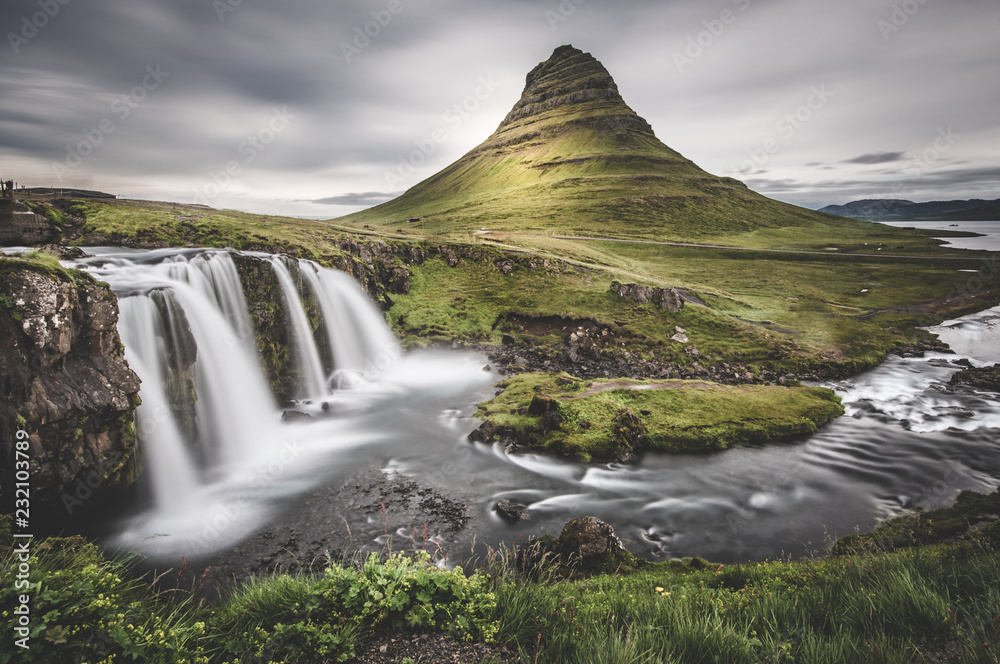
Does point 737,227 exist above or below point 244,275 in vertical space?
above

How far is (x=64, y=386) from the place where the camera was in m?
13.1

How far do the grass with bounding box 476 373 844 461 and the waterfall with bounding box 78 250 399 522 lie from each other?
1145 cm

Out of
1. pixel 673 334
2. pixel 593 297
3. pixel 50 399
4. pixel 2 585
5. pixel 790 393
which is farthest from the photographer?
pixel 593 297

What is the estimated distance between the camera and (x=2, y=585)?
15.4 ft

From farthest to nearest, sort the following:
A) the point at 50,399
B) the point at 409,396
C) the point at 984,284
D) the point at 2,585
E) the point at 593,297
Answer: the point at 984,284 → the point at 593,297 → the point at 409,396 → the point at 50,399 → the point at 2,585

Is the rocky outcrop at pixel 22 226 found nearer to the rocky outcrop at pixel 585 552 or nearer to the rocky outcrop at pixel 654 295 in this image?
the rocky outcrop at pixel 585 552

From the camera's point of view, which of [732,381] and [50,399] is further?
[732,381]

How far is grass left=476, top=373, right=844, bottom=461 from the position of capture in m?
18.9

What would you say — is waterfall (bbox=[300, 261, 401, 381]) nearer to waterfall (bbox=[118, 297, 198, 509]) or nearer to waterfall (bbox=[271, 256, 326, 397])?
waterfall (bbox=[271, 256, 326, 397])

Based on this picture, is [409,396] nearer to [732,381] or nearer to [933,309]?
[732,381]

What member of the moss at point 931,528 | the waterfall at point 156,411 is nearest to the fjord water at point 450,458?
the waterfall at point 156,411

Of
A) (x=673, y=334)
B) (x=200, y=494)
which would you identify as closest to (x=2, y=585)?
(x=200, y=494)

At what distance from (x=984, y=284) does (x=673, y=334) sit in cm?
6276

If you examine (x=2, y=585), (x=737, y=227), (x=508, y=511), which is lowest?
(x=508, y=511)
